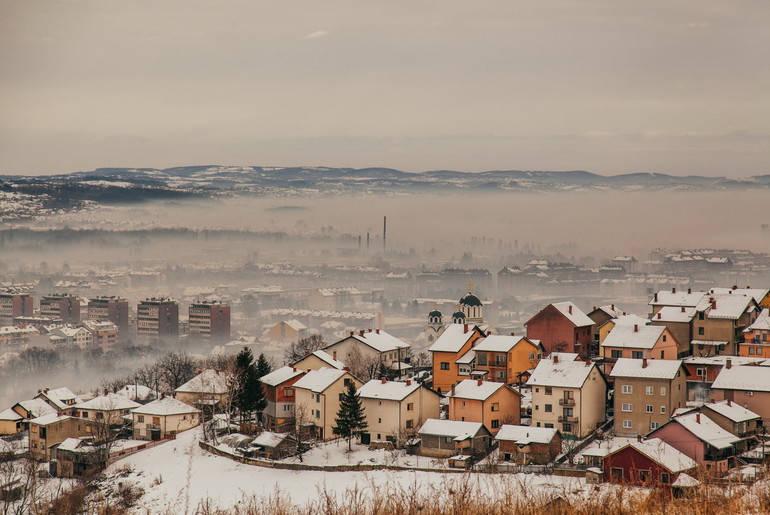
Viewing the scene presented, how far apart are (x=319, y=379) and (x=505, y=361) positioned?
21.1ft

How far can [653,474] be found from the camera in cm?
2477

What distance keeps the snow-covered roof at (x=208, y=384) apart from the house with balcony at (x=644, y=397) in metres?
14.7

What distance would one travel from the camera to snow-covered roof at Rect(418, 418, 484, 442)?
29484 millimetres

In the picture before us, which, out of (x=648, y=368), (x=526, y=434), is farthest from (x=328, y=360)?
(x=648, y=368)

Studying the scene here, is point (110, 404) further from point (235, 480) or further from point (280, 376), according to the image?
point (235, 480)

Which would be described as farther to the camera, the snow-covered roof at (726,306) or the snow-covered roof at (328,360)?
the snow-covered roof at (328,360)

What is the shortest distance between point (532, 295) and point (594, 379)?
506 ft

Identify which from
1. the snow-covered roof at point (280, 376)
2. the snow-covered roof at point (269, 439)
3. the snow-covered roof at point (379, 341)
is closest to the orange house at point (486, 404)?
the snow-covered roof at point (269, 439)

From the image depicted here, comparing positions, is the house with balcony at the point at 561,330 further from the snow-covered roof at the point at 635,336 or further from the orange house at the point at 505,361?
the snow-covered roof at the point at 635,336

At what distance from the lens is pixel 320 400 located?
3266 centimetres

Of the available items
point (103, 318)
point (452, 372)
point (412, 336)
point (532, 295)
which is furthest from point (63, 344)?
point (452, 372)

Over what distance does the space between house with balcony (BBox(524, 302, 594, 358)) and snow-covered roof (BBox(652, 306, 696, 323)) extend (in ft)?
9.64

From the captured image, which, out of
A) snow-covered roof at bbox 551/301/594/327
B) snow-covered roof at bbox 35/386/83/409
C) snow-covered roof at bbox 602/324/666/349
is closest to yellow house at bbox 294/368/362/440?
snow-covered roof at bbox 602/324/666/349

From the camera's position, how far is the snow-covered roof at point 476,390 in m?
31.1
